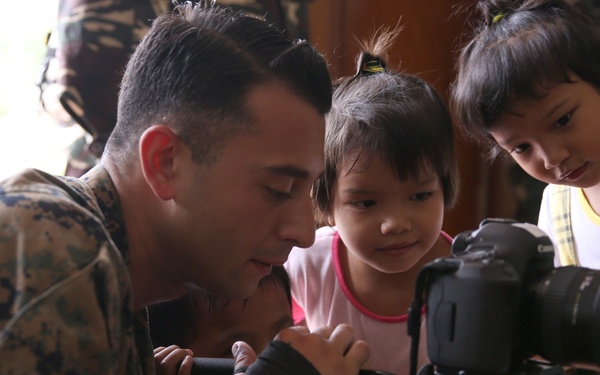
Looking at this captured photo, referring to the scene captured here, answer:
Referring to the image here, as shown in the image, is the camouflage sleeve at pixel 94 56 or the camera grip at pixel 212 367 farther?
the camouflage sleeve at pixel 94 56

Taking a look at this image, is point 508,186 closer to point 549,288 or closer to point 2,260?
point 549,288

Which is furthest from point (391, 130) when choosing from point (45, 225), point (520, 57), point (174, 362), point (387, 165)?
point (45, 225)

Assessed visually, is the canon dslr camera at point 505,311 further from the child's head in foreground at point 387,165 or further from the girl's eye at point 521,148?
the girl's eye at point 521,148

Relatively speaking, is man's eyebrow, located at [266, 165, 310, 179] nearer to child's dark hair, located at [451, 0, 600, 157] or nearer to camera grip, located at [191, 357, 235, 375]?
camera grip, located at [191, 357, 235, 375]

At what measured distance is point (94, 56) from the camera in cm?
148

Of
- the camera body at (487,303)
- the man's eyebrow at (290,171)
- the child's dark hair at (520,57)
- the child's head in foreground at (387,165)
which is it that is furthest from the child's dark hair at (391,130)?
the camera body at (487,303)

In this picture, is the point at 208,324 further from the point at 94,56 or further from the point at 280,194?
the point at 94,56

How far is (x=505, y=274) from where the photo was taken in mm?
766

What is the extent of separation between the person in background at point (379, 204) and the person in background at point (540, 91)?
12 cm

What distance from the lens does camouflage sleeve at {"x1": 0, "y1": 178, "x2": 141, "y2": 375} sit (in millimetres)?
669

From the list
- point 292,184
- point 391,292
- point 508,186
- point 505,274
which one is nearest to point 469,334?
point 505,274

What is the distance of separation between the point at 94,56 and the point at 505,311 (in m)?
0.98

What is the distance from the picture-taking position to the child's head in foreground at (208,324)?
1211mm

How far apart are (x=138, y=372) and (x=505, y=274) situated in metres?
0.37
